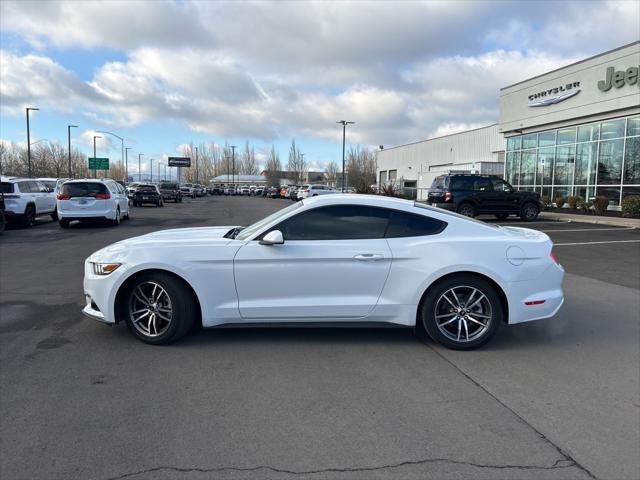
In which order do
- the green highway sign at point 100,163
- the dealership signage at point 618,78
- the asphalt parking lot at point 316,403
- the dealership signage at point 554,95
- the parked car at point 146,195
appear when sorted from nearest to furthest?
the asphalt parking lot at point 316,403 < the dealership signage at point 618,78 < the dealership signage at point 554,95 < the parked car at point 146,195 < the green highway sign at point 100,163

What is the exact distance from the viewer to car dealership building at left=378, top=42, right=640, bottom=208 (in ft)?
81.3

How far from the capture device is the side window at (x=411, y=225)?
5.20m

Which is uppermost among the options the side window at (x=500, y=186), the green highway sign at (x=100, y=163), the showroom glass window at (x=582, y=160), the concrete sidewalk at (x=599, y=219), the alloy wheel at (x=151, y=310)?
the green highway sign at (x=100, y=163)

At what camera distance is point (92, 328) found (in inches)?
224

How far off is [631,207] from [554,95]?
33.7 ft

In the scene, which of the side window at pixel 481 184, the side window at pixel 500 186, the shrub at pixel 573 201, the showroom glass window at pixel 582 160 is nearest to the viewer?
the side window at pixel 481 184

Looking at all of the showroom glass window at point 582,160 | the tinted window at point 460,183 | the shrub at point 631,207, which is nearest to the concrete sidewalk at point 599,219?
the shrub at point 631,207

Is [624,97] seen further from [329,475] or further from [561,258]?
[329,475]

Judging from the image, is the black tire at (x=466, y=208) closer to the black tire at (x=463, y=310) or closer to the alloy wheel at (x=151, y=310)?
the black tire at (x=463, y=310)

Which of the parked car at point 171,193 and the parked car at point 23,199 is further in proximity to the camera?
the parked car at point 171,193

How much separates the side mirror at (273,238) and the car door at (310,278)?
0.07 metres

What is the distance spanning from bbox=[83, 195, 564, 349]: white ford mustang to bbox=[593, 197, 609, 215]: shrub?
22027 millimetres

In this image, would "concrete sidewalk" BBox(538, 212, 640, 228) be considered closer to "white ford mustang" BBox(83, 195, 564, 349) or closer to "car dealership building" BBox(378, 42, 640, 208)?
"car dealership building" BBox(378, 42, 640, 208)

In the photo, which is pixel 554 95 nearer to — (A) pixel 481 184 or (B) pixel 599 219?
(B) pixel 599 219
